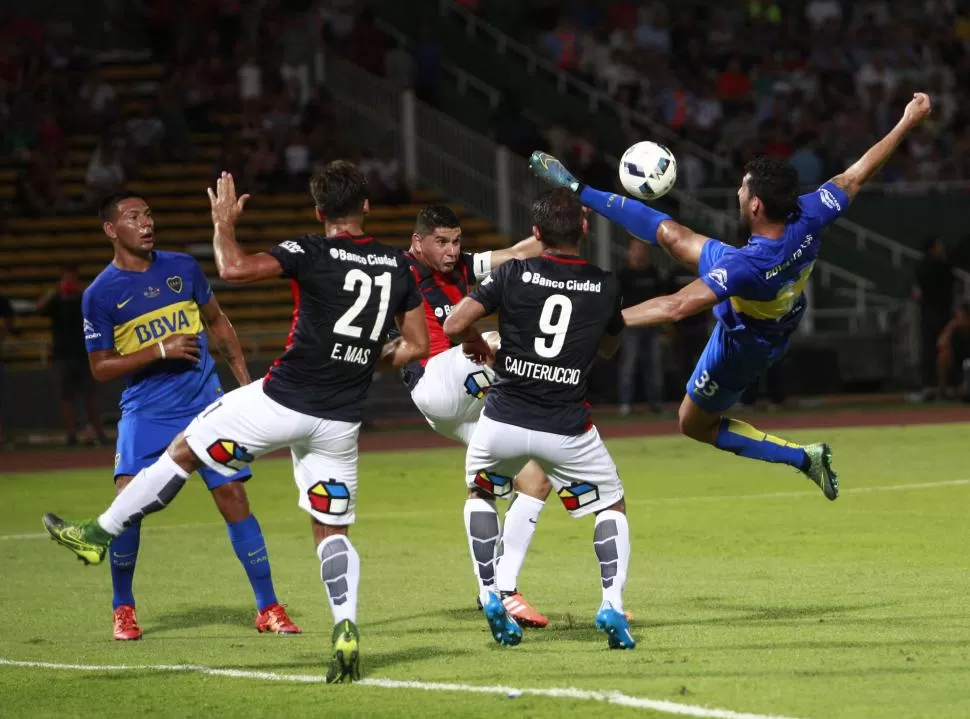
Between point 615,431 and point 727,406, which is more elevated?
point 727,406

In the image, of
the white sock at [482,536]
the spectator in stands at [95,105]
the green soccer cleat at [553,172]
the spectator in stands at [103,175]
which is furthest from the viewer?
the spectator in stands at [95,105]

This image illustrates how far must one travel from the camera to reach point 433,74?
29.9 metres

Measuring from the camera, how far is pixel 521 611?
29.2 feet

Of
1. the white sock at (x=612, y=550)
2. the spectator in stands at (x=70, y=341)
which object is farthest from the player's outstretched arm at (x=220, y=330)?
the spectator in stands at (x=70, y=341)

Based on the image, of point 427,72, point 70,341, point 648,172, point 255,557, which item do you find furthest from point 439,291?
point 427,72

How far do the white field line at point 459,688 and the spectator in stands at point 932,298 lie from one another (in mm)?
19182

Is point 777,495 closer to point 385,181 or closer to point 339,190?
point 339,190

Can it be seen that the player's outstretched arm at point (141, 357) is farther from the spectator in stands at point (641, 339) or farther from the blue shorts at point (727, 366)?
the spectator in stands at point (641, 339)

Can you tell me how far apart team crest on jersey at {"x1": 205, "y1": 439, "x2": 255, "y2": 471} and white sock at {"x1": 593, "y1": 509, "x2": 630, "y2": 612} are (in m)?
1.79

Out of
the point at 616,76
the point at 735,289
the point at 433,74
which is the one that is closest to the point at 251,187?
the point at 433,74

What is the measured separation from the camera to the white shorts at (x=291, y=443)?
25.9 feet

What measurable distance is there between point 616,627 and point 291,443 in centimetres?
182

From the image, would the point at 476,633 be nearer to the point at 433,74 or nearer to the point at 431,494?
the point at 431,494

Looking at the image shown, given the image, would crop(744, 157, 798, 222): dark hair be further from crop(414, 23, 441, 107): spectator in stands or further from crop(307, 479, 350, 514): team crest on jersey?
crop(414, 23, 441, 107): spectator in stands
